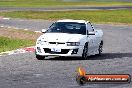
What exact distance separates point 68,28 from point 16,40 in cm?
991

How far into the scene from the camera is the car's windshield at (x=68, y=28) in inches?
874

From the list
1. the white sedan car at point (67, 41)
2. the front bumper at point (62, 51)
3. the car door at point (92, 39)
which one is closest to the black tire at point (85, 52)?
the white sedan car at point (67, 41)

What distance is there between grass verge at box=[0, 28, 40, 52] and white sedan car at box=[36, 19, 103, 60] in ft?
13.4

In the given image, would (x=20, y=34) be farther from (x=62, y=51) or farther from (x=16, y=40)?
(x=62, y=51)

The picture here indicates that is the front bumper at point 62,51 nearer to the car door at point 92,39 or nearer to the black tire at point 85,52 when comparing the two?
the black tire at point 85,52

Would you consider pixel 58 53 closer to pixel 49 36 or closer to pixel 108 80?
pixel 49 36

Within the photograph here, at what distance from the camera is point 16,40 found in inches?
1258

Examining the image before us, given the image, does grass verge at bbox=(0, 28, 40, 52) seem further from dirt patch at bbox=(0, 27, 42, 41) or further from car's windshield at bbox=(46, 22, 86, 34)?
car's windshield at bbox=(46, 22, 86, 34)

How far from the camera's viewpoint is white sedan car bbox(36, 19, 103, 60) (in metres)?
20.8

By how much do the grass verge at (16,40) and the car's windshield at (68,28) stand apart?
3778 millimetres

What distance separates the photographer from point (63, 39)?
68.8 ft

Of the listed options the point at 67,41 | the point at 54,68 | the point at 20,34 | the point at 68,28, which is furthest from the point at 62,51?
the point at 20,34

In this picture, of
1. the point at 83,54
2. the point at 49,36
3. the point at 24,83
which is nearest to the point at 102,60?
the point at 83,54

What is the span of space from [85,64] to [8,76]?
4433 mm
